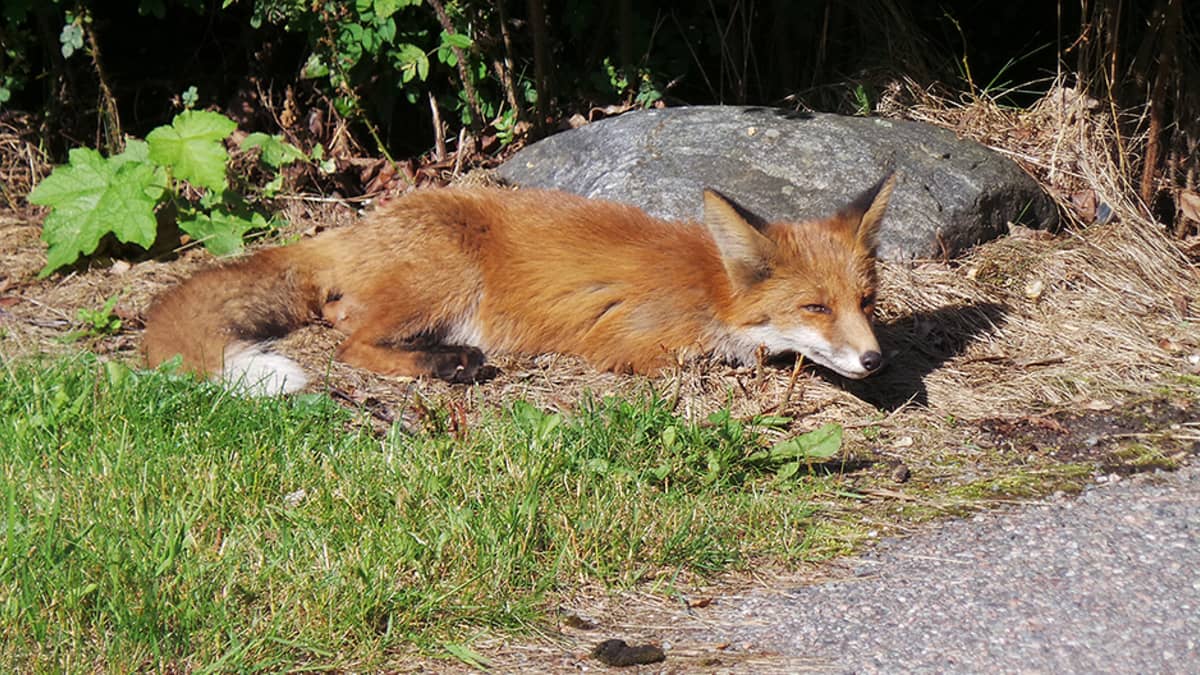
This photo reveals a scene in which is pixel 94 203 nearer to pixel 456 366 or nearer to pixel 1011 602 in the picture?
pixel 456 366

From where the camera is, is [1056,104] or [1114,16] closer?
[1114,16]

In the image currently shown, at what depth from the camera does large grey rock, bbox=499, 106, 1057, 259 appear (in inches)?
268

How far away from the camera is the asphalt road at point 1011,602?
3221 mm

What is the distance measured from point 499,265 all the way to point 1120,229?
3799 mm

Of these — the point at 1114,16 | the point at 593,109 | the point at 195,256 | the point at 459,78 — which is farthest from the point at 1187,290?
the point at 195,256

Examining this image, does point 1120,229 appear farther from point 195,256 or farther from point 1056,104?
point 195,256

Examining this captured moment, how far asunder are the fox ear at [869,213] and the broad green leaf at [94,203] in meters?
3.79

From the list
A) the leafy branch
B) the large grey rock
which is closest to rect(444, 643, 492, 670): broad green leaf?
the large grey rock

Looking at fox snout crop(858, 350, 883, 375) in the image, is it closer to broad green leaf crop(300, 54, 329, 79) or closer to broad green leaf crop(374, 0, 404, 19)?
broad green leaf crop(374, 0, 404, 19)

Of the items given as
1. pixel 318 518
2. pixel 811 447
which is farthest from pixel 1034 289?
pixel 318 518

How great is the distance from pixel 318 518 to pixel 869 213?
9.23ft

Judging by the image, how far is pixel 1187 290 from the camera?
22.6ft

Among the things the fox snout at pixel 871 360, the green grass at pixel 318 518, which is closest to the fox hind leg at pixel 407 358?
the green grass at pixel 318 518

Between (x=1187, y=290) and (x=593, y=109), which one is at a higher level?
(x=593, y=109)
